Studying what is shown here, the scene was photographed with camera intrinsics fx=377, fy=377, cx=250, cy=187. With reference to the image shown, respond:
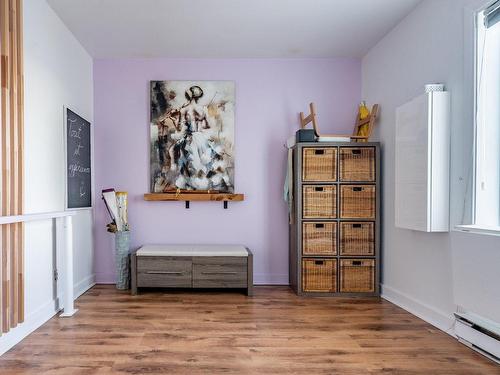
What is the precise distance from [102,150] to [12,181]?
187 centimetres

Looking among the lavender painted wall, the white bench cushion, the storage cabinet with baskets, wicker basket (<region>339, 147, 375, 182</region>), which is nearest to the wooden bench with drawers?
the white bench cushion

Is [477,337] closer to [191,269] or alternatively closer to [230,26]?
[191,269]

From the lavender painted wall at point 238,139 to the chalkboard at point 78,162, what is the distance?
24 cm

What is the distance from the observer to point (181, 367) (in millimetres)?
2182

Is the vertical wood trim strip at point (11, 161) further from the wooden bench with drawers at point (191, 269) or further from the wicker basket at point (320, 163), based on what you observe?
the wicker basket at point (320, 163)

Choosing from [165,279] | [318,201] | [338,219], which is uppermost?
[318,201]

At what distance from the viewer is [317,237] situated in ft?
12.5

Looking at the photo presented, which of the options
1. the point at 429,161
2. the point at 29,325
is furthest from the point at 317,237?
the point at 29,325

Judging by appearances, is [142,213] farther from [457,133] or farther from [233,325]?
[457,133]

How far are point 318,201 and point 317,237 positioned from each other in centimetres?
36

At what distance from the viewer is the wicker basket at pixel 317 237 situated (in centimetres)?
379

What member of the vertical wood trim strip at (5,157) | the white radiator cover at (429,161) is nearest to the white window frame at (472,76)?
the white radiator cover at (429,161)

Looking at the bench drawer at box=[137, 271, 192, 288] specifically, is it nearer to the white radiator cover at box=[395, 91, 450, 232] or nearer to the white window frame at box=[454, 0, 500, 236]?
the white radiator cover at box=[395, 91, 450, 232]

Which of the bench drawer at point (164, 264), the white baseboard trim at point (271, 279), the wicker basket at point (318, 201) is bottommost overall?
the white baseboard trim at point (271, 279)
